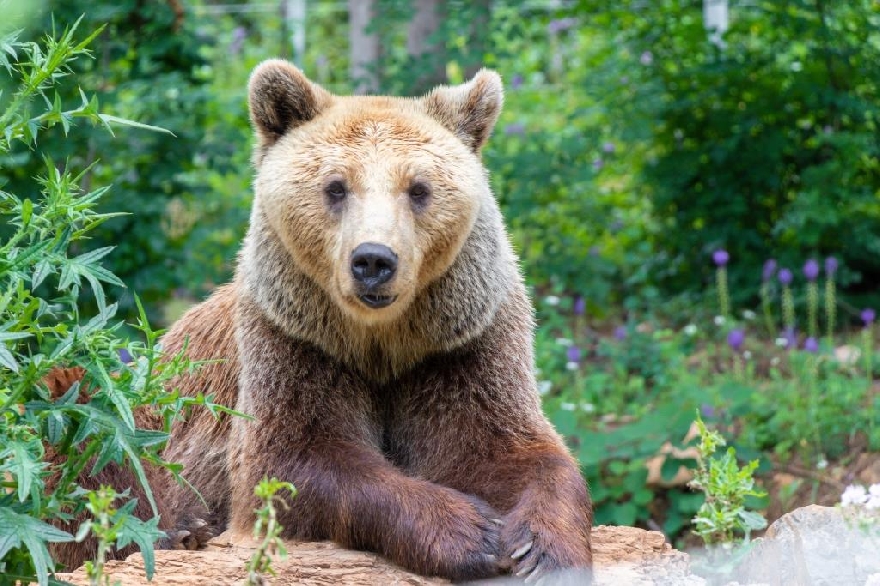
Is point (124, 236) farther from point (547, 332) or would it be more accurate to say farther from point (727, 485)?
point (727, 485)

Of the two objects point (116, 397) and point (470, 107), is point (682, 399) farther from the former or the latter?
point (116, 397)

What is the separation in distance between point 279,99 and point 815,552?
8.81 feet

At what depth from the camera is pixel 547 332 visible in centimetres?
963

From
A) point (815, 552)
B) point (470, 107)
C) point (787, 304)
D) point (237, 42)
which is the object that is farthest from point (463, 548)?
point (237, 42)

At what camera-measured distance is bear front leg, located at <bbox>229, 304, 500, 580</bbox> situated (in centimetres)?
415

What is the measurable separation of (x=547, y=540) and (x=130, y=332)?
15.7 feet

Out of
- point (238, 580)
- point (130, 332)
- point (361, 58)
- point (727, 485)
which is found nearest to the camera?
point (238, 580)

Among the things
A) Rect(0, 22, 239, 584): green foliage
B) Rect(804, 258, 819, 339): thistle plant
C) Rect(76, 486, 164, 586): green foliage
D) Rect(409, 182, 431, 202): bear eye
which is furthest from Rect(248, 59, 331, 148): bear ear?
Rect(804, 258, 819, 339): thistle plant

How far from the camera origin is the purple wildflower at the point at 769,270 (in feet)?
29.7

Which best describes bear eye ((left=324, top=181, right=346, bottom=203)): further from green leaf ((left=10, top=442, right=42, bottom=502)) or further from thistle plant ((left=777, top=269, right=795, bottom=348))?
thistle plant ((left=777, top=269, right=795, bottom=348))

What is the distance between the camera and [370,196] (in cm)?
450

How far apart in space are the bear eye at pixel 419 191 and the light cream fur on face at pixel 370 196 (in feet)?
0.05

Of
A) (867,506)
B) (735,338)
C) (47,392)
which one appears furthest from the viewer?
(735,338)

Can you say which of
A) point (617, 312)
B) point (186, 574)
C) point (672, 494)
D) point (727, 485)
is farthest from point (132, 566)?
point (617, 312)
